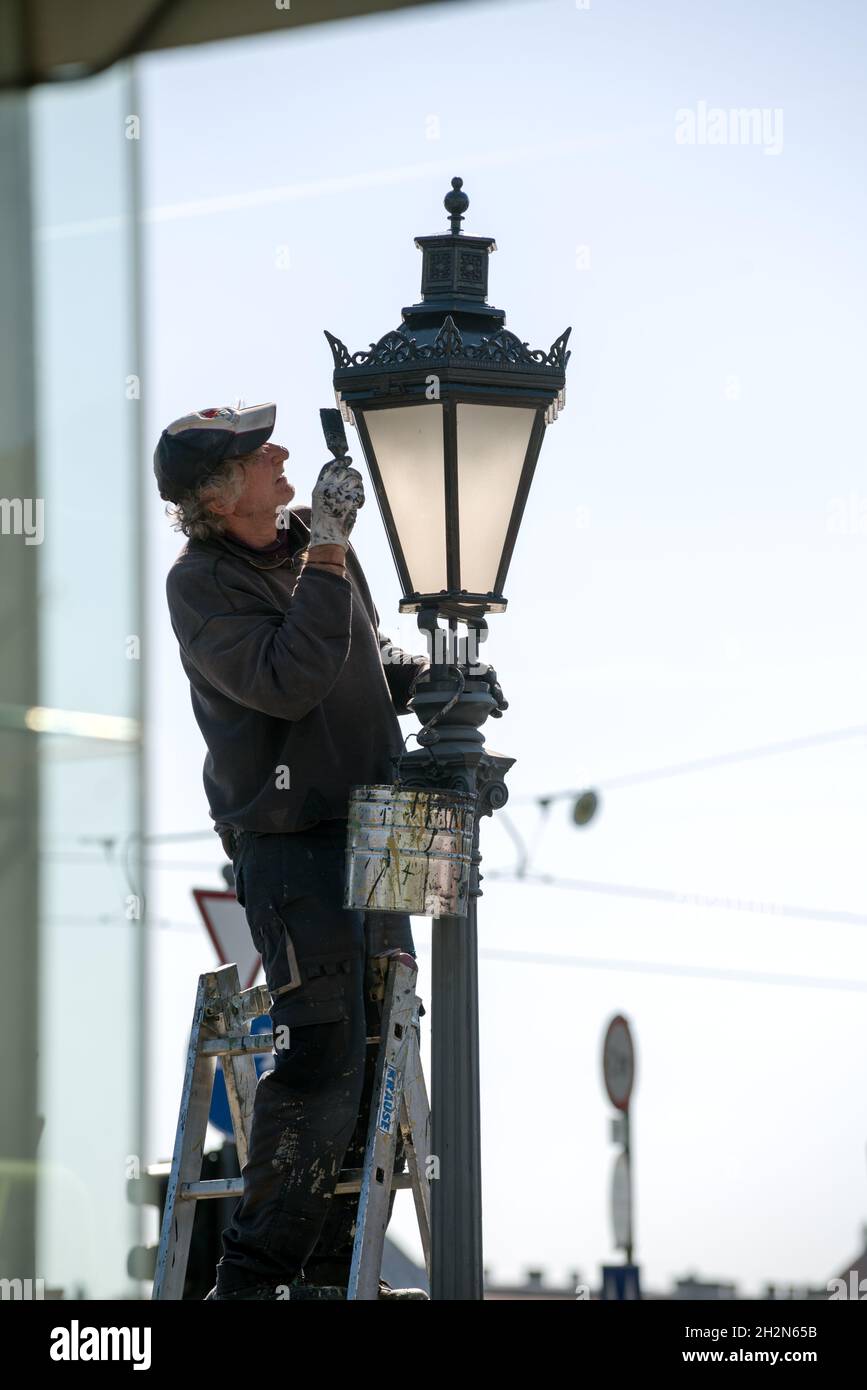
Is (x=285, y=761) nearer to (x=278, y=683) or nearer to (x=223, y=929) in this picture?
(x=278, y=683)

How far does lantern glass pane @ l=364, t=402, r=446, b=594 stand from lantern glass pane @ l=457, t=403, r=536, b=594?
48 mm

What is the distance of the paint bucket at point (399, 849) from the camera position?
4191 millimetres

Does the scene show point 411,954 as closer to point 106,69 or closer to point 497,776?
point 497,776

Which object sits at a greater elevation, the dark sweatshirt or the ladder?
the dark sweatshirt

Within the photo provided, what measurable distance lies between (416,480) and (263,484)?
390 millimetres

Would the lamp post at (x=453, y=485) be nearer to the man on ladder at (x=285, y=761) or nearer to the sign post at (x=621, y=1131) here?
the man on ladder at (x=285, y=761)

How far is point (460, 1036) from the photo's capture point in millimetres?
4234

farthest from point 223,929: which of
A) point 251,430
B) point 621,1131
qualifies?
point 251,430

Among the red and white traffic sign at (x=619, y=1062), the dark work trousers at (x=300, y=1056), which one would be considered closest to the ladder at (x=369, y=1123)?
the dark work trousers at (x=300, y=1056)

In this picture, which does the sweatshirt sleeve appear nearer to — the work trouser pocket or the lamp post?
the lamp post

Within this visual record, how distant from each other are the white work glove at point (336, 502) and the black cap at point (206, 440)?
1.15 feet

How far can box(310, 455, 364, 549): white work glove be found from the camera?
426 cm

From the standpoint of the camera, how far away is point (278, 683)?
14.1ft

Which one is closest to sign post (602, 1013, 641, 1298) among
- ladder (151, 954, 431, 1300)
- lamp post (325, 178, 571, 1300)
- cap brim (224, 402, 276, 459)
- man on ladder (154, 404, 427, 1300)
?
ladder (151, 954, 431, 1300)
